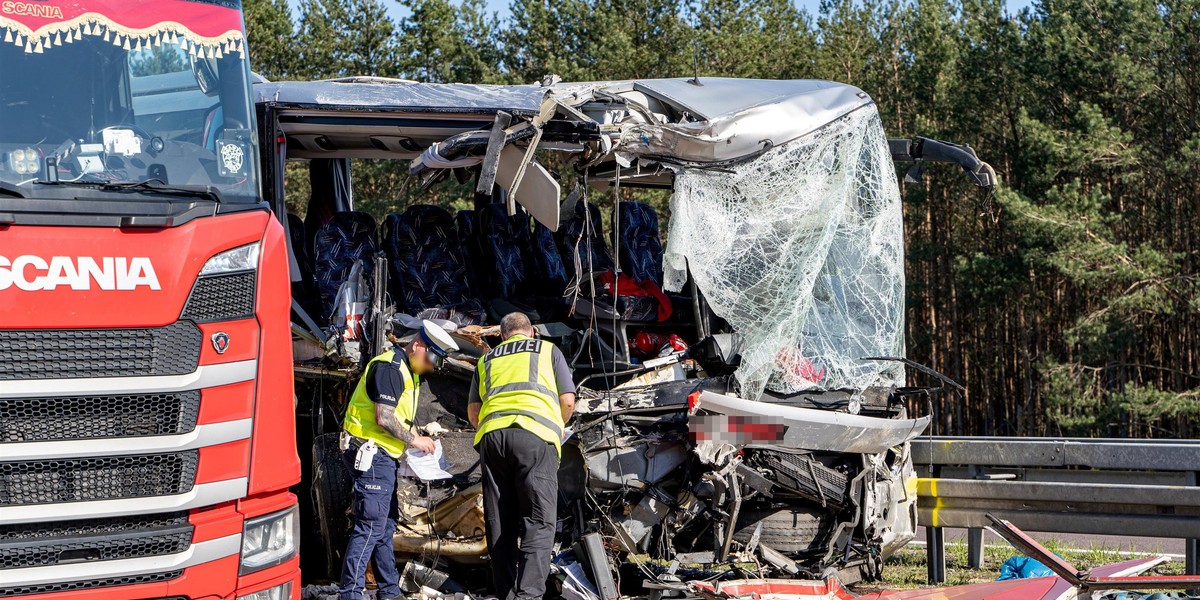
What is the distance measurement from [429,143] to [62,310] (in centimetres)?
376

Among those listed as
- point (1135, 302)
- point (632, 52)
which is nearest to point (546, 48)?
point (632, 52)

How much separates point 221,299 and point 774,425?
324 centimetres

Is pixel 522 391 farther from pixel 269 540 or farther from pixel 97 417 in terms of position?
pixel 97 417

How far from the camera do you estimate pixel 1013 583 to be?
581 centimetres

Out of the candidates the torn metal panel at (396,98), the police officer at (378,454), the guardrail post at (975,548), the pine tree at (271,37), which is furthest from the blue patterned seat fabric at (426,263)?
the pine tree at (271,37)

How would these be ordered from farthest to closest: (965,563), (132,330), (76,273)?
(965,563) → (132,330) → (76,273)

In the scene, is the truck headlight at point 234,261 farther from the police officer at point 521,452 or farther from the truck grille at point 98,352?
the police officer at point 521,452

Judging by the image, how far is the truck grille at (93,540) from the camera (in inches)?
179

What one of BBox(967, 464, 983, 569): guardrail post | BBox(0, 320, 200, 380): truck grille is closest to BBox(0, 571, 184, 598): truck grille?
BBox(0, 320, 200, 380): truck grille

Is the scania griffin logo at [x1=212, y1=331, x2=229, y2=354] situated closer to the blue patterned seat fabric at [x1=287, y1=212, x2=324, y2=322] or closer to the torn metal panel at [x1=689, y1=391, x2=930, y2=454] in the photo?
the torn metal panel at [x1=689, y1=391, x2=930, y2=454]

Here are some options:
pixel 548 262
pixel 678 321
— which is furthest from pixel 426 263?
pixel 678 321

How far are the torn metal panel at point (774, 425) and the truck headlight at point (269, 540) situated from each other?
248 cm

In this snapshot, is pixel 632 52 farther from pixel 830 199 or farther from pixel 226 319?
pixel 226 319

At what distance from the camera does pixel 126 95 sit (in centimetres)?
517
